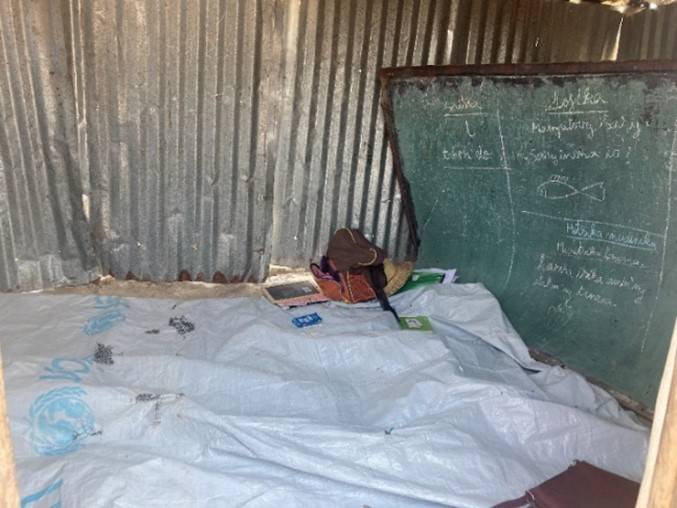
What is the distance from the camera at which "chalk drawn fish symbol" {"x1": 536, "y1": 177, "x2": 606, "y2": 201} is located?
2.29 m

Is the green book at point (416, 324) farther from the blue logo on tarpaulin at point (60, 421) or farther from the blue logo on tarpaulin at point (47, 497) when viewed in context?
the blue logo on tarpaulin at point (47, 497)

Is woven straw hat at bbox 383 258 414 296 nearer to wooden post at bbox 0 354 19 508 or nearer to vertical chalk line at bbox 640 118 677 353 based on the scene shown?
vertical chalk line at bbox 640 118 677 353

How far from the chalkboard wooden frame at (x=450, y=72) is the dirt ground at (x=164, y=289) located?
0.94 meters

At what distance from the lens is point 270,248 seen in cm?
358

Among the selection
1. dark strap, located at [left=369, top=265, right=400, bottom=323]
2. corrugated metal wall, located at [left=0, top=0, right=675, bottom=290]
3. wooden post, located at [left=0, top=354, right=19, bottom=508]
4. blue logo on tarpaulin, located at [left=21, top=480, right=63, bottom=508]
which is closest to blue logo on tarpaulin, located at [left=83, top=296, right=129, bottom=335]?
corrugated metal wall, located at [left=0, top=0, right=675, bottom=290]

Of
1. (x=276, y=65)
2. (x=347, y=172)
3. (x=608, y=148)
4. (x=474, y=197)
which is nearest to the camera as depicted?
(x=608, y=148)

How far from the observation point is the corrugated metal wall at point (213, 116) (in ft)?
9.82

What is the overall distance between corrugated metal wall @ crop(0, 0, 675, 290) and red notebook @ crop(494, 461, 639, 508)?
2.16m

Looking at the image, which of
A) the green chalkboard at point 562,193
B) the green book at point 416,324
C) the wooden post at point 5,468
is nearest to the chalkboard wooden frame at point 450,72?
the green chalkboard at point 562,193

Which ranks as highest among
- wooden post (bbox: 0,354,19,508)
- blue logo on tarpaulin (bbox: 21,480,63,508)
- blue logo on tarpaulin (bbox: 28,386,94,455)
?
wooden post (bbox: 0,354,19,508)

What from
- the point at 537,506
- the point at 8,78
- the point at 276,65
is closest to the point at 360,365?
the point at 537,506

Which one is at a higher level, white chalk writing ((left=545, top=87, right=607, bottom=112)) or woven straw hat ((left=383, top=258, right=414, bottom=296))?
white chalk writing ((left=545, top=87, right=607, bottom=112))

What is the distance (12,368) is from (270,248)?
1693 millimetres

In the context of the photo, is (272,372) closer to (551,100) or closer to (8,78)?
(551,100)
